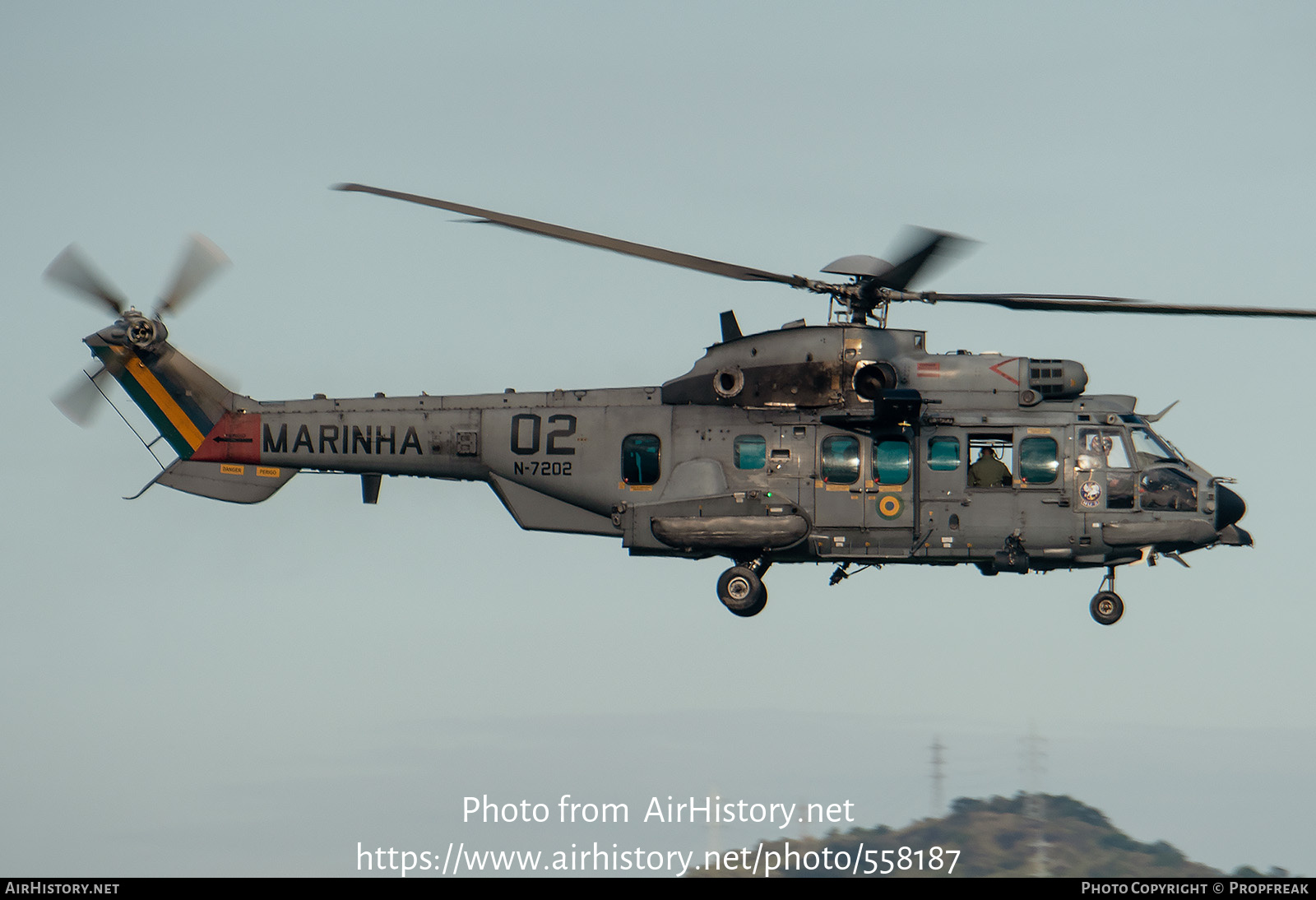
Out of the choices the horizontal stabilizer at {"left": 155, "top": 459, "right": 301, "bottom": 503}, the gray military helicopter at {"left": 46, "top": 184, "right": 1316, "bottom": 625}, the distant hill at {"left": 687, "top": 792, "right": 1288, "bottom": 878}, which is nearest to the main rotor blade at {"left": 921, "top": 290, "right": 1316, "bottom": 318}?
the gray military helicopter at {"left": 46, "top": 184, "right": 1316, "bottom": 625}

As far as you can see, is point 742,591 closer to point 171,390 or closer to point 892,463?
point 892,463

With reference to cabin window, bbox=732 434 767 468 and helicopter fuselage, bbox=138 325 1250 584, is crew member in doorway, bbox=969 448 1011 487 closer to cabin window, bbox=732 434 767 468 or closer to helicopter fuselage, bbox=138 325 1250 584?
helicopter fuselage, bbox=138 325 1250 584

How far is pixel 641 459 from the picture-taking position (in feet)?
84.6

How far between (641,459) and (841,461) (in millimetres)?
3625

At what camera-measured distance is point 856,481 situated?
2478 cm

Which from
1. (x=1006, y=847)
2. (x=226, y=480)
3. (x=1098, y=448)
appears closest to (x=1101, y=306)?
(x=1098, y=448)

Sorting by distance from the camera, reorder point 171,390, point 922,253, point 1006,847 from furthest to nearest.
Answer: point 1006,847, point 171,390, point 922,253

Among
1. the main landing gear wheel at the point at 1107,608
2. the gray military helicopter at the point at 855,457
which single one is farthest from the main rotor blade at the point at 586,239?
the main landing gear wheel at the point at 1107,608

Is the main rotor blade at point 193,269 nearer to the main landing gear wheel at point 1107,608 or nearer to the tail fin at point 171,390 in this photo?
the tail fin at point 171,390

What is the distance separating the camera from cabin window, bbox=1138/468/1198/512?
24469mm

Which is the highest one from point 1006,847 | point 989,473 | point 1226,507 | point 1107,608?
point 989,473

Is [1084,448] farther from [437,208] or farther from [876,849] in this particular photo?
[876,849]

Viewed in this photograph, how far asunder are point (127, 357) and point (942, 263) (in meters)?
16.6
